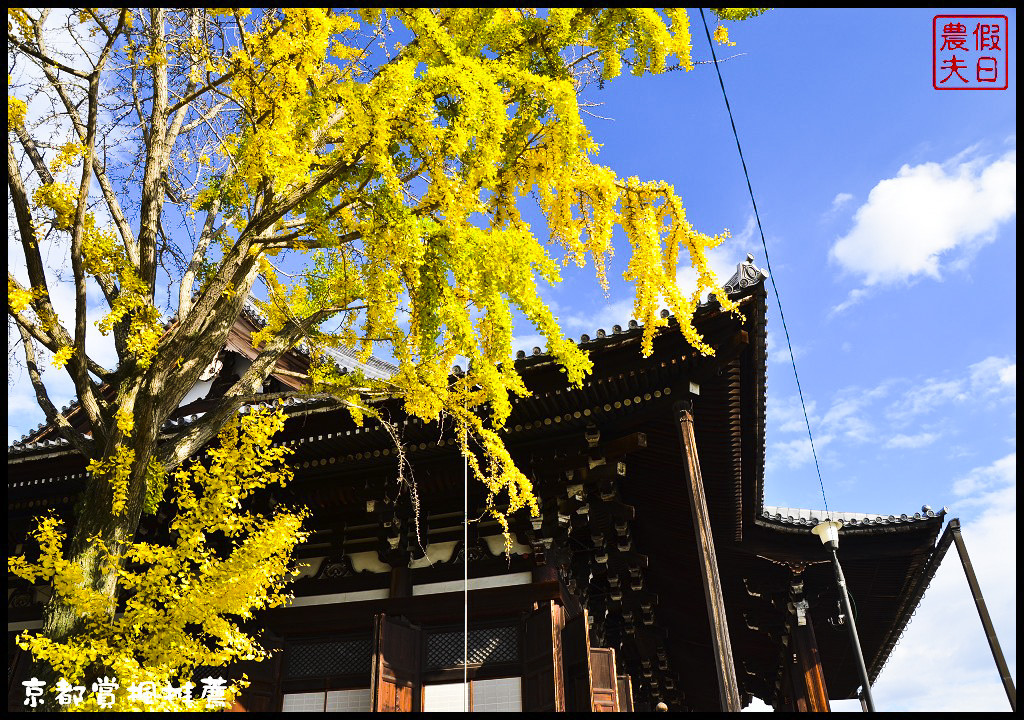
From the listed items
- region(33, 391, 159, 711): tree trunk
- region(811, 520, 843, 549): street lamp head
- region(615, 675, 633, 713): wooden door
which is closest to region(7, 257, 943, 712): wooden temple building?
region(811, 520, 843, 549): street lamp head

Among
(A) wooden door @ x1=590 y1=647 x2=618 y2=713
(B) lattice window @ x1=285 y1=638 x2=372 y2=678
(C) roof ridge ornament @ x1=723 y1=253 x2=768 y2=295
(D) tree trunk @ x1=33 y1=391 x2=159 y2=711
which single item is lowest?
(A) wooden door @ x1=590 y1=647 x2=618 y2=713

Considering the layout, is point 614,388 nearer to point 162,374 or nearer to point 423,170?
point 423,170

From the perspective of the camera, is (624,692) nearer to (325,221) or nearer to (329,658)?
(329,658)

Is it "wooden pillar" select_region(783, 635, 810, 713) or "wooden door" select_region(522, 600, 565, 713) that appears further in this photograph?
"wooden pillar" select_region(783, 635, 810, 713)

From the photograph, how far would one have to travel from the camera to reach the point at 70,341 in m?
5.41

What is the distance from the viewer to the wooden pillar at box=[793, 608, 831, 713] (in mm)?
10242

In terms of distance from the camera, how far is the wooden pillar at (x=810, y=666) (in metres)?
10.2

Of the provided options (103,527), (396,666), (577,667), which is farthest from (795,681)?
(103,527)

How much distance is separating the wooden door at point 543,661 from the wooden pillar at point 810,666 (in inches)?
178

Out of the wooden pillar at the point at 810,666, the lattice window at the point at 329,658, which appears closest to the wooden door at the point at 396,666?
the lattice window at the point at 329,658

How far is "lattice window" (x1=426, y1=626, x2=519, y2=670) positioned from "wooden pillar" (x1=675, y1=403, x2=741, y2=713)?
2610mm

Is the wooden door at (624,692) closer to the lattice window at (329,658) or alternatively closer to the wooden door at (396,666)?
the wooden door at (396,666)

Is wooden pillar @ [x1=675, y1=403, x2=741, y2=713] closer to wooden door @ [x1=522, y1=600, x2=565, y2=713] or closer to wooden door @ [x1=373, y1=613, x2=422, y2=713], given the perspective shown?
wooden door @ [x1=522, y1=600, x2=565, y2=713]

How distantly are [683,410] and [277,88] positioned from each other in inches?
187
